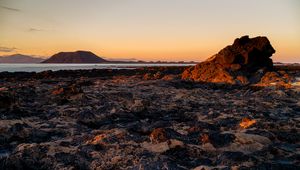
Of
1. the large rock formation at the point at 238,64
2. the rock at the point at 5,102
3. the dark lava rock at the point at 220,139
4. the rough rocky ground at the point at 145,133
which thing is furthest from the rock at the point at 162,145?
the large rock formation at the point at 238,64

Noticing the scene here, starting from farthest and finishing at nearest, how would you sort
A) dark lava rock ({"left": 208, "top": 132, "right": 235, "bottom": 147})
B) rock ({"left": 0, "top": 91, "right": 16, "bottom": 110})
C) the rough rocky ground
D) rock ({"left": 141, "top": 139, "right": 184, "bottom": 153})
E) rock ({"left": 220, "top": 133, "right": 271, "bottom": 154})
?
rock ({"left": 0, "top": 91, "right": 16, "bottom": 110})
dark lava rock ({"left": 208, "top": 132, "right": 235, "bottom": 147})
rock ({"left": 220, "top": 133, "right": 271, "bottom": 154})
rock ({"left": 141, "top": 139, "right": 184, "bottom": 153})
the rough rocky ground

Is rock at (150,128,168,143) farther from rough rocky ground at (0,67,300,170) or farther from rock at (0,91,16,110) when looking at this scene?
rock at (0,91,16,110)

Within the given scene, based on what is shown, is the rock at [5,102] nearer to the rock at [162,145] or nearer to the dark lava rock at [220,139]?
the rock at [162,145]

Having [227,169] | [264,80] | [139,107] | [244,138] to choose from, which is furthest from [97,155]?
[264,80]

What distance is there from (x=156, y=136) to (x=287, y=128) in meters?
4.48

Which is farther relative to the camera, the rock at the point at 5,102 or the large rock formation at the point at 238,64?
the large rock formation at the point at 238,64

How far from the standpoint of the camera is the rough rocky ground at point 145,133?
24.2 feet

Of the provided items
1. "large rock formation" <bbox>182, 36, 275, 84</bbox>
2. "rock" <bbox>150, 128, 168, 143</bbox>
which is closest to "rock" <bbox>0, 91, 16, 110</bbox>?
"rock" <bbox>150, 128, 168, 143</bbox>

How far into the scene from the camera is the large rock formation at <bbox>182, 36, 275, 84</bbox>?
26.5m

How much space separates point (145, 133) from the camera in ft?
32.1

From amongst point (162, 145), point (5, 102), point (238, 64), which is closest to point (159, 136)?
point (162, 145)

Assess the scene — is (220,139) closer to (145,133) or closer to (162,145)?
(162,145)

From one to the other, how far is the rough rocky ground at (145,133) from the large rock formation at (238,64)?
34.2 feet

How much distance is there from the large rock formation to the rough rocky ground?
1041 centimetres
